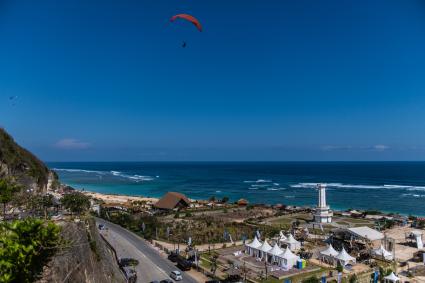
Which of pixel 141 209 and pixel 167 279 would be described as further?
pixel 141 209

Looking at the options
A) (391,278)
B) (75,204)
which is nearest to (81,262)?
(75,204)

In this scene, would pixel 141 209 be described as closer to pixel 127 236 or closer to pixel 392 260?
pixel 127 236

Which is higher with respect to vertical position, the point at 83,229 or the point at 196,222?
the point at 83,229

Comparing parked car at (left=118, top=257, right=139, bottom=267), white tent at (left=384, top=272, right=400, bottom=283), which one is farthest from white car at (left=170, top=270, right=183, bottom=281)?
white tent at (left=384, top=272, right=400, bottom=283)

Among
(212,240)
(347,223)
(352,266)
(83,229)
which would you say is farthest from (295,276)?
(347,223)

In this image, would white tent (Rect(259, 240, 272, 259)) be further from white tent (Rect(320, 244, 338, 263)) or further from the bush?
the bush

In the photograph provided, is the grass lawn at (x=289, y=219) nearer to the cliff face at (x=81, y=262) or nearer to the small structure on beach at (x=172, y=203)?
the small structure on beach at (x=172, y=203)
